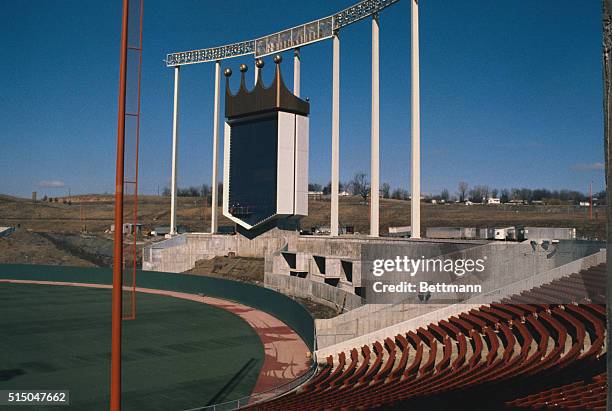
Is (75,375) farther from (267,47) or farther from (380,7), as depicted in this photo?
(267,47)

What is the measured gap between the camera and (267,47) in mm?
54875

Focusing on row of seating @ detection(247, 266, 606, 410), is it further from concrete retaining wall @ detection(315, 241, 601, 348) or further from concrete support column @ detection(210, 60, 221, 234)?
concrete support column @ detection(210, 60, 221, 234)

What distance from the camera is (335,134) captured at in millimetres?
44344

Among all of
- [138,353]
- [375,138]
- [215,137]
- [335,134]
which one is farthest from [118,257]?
[215,137]

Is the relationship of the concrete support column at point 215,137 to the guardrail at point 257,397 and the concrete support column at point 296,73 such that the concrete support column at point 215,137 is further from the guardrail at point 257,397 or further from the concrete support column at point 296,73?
the guardrail at point 257,397

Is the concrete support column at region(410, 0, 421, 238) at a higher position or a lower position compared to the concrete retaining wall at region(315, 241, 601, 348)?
higher

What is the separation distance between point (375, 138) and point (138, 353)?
2285 cm

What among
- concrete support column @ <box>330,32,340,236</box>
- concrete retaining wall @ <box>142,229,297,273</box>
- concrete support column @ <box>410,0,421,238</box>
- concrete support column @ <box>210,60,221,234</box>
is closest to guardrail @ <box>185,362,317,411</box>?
concrete support column @ <box>410,0,421,238</box>

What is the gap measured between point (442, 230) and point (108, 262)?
132ft

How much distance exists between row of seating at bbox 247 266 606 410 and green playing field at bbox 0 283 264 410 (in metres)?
3.90

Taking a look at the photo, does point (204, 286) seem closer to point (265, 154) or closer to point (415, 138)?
point (265, 154)

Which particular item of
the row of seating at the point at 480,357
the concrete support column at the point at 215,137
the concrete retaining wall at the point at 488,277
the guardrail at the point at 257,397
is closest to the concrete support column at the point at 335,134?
the concrete support column at the point at 215,137

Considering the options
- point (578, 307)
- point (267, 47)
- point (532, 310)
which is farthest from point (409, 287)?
point (267, 47)

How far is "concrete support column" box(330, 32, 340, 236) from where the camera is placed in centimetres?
4438
